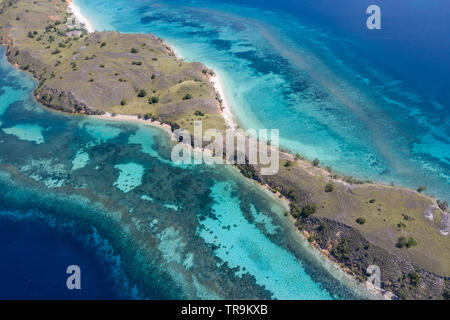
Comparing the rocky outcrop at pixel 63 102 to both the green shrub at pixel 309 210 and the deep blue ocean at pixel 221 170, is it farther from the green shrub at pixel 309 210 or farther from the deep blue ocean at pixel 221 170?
the green shrub at pixel 309 210

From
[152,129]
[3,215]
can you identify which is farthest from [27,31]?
[3,215]

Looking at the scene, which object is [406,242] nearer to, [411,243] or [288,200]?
[411,243]

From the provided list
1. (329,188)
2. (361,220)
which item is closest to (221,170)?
(329,188)

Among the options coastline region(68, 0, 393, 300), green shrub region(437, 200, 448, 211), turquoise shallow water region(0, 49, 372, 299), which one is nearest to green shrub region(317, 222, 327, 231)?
coastline region(68, 0, 393, 300)

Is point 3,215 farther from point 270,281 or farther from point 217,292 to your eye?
point 270,281

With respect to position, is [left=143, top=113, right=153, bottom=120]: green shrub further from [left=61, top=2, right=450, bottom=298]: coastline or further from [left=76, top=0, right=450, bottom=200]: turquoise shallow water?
[left=76, top=0, right=450, bottom=200]: turquoise shallow water

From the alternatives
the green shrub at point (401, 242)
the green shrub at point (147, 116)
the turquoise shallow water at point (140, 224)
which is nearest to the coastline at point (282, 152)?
the green shrub at point (147, 116)
